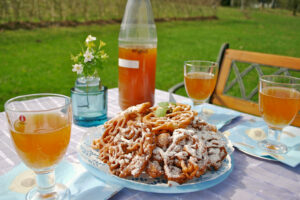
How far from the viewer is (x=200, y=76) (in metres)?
1.34

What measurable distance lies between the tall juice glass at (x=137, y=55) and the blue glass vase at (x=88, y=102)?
20 centimetres

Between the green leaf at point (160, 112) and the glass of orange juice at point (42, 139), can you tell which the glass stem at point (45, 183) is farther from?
the green leaf at point (160, 112)

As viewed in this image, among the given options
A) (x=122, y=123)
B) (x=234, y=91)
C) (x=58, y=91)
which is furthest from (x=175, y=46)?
(x=122, y=123)

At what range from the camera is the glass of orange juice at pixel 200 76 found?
52.3 inches

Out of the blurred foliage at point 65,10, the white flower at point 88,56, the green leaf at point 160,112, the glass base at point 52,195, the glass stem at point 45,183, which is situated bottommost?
the glass base at point 52,195

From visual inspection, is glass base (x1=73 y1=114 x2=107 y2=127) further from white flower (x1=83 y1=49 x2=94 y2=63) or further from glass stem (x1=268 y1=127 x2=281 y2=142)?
glass stem (x1=268 y1=127 x2=281 y2=142)

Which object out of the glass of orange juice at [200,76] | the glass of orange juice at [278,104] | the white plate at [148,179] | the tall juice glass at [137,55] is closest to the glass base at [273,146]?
the glass of orange juice at [278,104]

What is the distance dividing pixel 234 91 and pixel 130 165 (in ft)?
14.9

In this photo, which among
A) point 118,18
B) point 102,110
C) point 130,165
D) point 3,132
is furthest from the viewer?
point 118,18

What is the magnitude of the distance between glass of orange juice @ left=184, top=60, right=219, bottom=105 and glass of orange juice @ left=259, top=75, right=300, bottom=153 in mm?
276

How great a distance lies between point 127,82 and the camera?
1.43m

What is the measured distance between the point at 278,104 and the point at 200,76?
0.40 meters

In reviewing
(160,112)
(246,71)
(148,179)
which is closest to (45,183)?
(148,179)

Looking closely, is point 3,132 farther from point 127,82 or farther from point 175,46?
point 175,46
